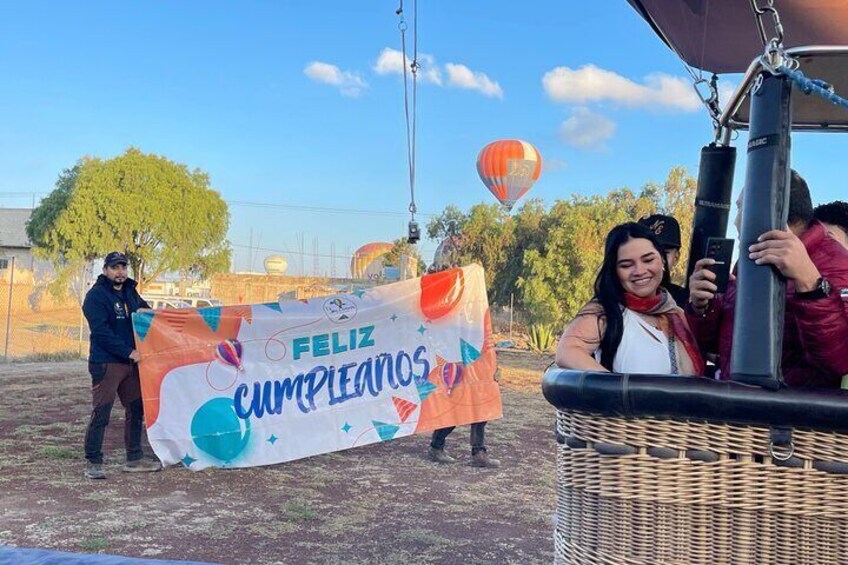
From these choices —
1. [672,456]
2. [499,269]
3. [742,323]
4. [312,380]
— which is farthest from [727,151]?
[499,269]

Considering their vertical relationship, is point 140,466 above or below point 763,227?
below

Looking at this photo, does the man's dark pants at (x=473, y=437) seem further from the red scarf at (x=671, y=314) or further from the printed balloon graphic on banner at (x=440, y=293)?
the red scarf at (x=671, y=314)

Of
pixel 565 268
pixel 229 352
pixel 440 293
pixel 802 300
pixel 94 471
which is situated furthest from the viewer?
pixel 565 268

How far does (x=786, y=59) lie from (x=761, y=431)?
78cm

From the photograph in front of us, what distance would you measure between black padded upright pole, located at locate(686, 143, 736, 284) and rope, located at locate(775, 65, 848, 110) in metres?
0.93

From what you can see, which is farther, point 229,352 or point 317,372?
point 317,372

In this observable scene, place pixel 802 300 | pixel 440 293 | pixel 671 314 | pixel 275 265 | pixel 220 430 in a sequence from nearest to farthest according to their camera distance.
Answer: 1. pixel 802 300
2. pixel 671 314
3. pixel 220 430
4. pixel 440 293
5. pixel 275 265

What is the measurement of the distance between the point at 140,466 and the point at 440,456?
2.63m

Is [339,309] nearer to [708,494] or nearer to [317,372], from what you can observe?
[317,372]

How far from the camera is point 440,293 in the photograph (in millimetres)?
7258

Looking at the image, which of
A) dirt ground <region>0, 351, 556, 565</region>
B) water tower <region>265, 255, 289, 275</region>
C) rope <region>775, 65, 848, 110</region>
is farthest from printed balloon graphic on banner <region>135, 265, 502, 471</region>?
water tower <region>265, 255, 289, 275</region>

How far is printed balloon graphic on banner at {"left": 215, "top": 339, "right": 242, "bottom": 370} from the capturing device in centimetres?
650

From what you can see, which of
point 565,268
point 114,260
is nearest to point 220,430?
point 114,260

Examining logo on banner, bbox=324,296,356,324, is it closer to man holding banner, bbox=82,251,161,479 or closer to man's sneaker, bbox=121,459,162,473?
man holding banner, bbox=82,251,161,479
